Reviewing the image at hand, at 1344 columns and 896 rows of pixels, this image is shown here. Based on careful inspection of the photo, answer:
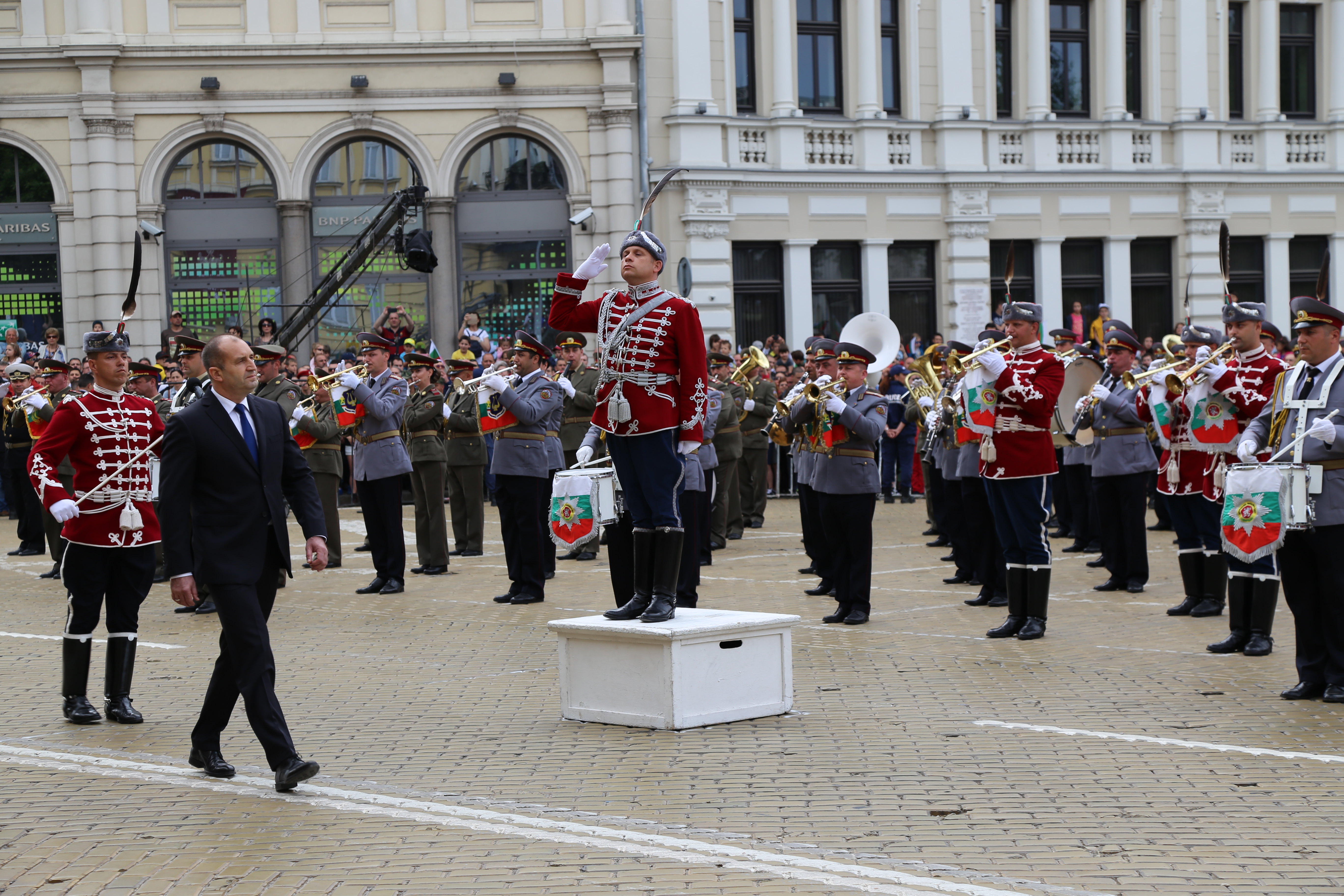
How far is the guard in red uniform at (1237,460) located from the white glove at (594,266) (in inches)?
164

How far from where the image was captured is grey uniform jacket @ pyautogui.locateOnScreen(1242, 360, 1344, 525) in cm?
896

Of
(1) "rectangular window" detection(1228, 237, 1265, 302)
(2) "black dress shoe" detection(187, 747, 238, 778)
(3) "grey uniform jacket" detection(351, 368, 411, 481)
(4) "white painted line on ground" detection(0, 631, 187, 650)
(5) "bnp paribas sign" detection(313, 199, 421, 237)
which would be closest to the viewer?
(2) "black dress shoe" detection(187, 747, 238, 778)

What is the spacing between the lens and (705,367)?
27.6ft

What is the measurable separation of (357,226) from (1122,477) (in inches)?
670

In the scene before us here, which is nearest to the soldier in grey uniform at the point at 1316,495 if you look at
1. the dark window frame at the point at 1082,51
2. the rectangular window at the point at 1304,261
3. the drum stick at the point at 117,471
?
the drum stick at the point at 117,471

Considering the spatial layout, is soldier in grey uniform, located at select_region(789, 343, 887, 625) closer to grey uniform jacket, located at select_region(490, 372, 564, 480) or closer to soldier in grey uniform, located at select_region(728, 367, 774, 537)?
grey uniform jacket, located at select_region(490, 372, 564, 480)

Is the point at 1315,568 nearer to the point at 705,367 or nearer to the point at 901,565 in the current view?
the point at 705,367

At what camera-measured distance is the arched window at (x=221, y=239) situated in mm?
27484

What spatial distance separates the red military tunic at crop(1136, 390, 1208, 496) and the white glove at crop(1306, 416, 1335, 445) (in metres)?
3.26

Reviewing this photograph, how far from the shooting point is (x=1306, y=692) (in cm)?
908

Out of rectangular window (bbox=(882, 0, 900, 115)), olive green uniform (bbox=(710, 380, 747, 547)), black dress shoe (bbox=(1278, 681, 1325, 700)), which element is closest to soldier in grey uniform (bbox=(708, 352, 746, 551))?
olive green uniform (bbox=(710, 380, 747, 547))

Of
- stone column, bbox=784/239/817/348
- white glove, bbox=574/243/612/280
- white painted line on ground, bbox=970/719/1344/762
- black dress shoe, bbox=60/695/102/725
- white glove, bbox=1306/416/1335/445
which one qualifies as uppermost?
stone column, bbox=784/239/817/348

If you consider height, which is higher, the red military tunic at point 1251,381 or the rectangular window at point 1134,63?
the rectangular window at point 1134,63

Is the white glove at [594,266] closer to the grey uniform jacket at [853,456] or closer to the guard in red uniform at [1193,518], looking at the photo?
the grey uniform jacket at [853,456]
